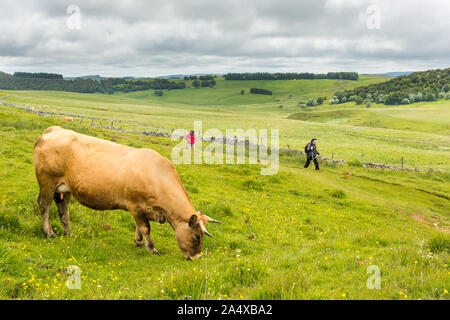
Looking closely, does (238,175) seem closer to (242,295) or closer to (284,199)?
(284,199)

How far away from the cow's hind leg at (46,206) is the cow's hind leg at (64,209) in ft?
1.28

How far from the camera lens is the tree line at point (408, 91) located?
142750mm

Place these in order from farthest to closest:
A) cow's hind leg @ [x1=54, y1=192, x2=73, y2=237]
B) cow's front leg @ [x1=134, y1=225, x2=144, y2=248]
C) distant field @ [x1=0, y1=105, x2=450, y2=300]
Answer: cow's front leg @ [x1=134, y1=225, x2=144, y2=248], cow's hind leg @ [x1=54, y1=192, x2=73, y2=237], distant field @ [x1=0, y1=105, x2=450, y2=300]

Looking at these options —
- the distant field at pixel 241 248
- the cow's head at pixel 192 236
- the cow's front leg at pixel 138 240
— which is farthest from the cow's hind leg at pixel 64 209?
the cow's head at pixel 192 236

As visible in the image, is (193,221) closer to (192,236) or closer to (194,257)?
(192,236)

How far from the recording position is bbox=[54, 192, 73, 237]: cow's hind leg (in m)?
9.45

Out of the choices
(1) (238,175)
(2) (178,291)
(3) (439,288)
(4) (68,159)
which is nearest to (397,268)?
(3) (439,288)

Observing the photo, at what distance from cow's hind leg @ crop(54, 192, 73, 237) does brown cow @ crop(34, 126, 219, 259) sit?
42 cm

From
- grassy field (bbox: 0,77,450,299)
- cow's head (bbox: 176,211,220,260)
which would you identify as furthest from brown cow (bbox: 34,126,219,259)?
grassy field (bbox: 0,77,450,299)

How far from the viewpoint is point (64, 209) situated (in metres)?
9.55

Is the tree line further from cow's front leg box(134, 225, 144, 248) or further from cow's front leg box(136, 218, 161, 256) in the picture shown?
cow's front leg box(136, 218, 161, 256)

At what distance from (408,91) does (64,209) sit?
175 metres

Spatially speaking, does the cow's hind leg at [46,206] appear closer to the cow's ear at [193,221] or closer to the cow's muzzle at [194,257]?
the cow's muzzle at [194,257]

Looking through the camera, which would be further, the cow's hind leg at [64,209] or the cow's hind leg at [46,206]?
the cow's hind leg at [64,209]
